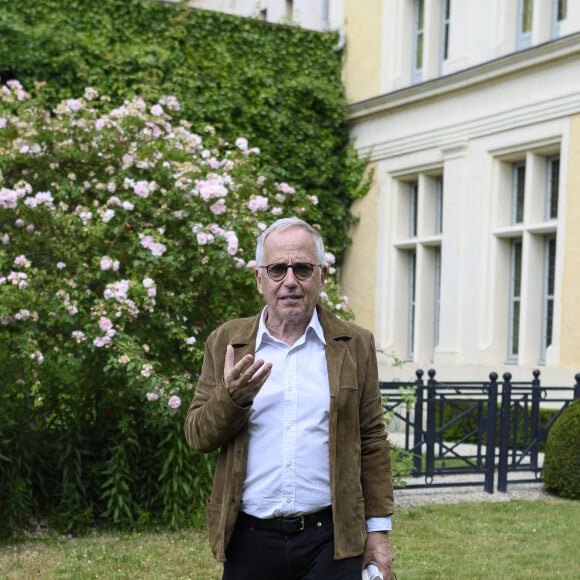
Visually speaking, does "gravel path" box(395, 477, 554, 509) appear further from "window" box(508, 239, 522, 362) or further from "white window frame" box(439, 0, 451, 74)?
"white window frame" box(439, 0, 451, 74)

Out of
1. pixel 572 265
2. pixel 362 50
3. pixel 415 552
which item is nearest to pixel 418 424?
pixel 415 552

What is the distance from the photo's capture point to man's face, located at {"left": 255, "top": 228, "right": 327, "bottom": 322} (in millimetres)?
3266

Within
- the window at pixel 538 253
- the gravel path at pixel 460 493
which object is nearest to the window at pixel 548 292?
the window at pixel 538 253

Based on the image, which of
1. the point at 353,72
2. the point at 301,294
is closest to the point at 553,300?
the point at 353,72

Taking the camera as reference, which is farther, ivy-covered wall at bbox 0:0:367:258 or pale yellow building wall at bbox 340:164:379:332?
pale yellow building wall at bbox 340:164:379:332

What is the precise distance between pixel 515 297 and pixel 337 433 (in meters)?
12.9

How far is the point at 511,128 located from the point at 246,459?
12710 mm

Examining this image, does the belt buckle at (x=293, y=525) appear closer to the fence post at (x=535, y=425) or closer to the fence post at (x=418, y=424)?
the fence post at (x=418, y=424)

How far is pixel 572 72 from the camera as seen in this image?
46.9 ft

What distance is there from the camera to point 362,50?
18469 millimetres

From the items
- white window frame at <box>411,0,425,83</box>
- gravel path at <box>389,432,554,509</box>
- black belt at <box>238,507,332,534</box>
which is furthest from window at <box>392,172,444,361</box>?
black belt at <box>238,507,332,534</box>

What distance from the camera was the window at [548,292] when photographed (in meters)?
14.9

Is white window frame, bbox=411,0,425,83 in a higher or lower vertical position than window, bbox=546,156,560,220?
higher

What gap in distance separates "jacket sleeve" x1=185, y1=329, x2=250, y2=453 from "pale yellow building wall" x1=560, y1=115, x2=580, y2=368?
11160 millimetres
